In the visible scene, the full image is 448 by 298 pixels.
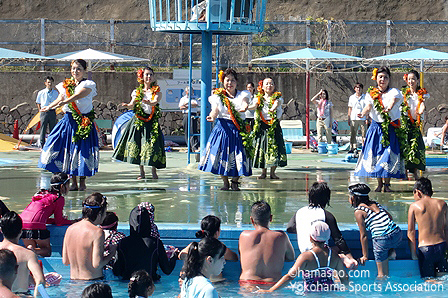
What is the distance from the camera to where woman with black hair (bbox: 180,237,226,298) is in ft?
15.7

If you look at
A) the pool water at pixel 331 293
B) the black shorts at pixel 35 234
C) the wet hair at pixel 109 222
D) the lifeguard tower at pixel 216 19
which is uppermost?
the lifeguard tower at pixel 216 19

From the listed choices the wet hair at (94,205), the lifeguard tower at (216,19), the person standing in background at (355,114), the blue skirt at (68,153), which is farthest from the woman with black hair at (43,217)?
the person standing in background at (355,114)

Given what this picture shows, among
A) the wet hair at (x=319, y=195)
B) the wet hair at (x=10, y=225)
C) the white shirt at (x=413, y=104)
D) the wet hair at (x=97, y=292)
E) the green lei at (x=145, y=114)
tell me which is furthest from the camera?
the green lei at (x=145, y=114)

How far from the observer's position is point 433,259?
7066mm

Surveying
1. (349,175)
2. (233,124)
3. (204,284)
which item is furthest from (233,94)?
(204,284)

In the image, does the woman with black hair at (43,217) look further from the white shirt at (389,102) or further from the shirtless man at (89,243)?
the white shirt at (389,102)

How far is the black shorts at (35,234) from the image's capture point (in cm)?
715

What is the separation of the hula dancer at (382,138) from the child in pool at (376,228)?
3.04 m

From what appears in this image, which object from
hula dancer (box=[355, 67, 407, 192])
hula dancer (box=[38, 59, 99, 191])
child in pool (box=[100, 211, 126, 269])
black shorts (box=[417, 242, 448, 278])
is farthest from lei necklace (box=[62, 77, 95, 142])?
black shorts (box=[417, 242, 448, 278])

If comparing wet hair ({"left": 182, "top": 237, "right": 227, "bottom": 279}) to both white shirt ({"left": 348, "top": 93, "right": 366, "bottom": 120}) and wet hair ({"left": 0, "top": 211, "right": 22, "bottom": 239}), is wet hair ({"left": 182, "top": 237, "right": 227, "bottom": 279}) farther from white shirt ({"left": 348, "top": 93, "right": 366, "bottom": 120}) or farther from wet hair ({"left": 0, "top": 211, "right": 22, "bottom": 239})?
white shirt ({"left": 348, "top": 93, "right": 366, "bottom": 120})

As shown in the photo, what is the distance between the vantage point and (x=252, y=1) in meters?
12.4

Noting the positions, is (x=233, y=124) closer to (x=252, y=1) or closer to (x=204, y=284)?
(x=252, y=1)

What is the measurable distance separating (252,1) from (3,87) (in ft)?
32.3

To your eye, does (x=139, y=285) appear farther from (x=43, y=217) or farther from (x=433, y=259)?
(x=433, y=259)
